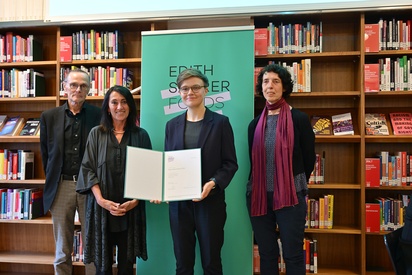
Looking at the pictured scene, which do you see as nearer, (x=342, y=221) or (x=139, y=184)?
(x=139, y=184)

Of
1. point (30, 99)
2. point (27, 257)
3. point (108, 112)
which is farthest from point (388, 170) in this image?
point (27, 257)

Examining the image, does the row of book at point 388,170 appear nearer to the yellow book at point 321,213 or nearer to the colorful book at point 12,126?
the yellow book at point 321,213

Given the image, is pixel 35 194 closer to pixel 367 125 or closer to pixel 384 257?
pixel 367 125

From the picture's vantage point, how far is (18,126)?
10.7ft

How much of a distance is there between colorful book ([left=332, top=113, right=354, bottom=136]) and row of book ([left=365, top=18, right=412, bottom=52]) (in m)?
0.61

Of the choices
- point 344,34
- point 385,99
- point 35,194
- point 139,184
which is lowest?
point 35,194

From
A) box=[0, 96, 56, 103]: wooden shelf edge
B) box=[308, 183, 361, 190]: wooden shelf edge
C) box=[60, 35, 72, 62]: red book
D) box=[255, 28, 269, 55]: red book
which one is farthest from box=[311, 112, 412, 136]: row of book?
box=[0, 96, 56, 103]: wooden shelf edge

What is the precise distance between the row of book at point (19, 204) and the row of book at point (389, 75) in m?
3.26

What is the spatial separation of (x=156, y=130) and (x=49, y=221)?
1446mm

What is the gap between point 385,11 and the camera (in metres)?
2.73

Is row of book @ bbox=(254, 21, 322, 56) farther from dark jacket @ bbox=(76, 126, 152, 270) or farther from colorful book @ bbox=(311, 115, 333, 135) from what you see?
dark jacket @ bbox=(76, 126, 152, 270)

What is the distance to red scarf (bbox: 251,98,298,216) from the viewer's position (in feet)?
6.53

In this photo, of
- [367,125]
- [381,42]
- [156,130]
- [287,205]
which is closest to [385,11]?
[381,42]

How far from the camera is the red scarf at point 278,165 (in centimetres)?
199
